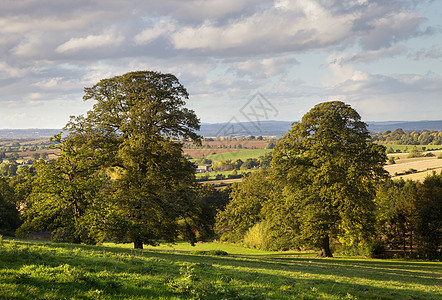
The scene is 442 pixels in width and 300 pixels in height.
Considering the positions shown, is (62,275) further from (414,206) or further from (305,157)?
(414,206)

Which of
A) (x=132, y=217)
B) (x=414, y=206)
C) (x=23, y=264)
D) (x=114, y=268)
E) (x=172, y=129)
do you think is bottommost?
(x=414, y=206)

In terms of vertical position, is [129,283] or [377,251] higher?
[129,283]

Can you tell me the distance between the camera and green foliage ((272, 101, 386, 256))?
3259 centimetres

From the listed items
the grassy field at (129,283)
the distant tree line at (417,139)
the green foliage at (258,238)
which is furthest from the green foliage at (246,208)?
the distant tree line at (417,139)

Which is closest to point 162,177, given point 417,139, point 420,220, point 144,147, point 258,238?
point 144,147

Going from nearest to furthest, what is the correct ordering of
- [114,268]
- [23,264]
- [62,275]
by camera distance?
[62,275] < [23,264] < [114,268]

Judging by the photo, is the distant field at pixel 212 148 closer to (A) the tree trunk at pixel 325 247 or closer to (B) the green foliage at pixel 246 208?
(B) the green foliage at pixel 246 208

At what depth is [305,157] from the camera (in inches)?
1405

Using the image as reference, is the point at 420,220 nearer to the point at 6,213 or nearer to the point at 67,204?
the point at 67,204

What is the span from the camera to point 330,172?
107ft

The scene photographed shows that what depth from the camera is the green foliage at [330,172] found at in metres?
32.6

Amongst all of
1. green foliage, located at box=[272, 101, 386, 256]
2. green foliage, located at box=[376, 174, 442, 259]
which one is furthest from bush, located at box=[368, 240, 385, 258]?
green foliage, located at box=[272, 101, 386, 256]

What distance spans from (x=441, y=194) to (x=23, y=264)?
59433mm

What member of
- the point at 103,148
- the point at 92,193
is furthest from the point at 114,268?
the point at 103,148
